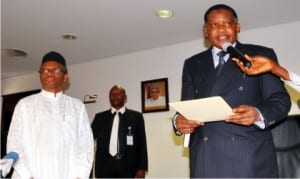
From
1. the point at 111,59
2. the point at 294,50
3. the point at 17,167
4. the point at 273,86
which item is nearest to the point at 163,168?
the point at 111,59

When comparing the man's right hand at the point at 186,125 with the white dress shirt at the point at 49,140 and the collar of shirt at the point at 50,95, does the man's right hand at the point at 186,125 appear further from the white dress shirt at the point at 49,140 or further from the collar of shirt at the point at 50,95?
the collar of shirt at the point at 50,95

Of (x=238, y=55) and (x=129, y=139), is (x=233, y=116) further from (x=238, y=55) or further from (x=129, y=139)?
(x=129, y=139)

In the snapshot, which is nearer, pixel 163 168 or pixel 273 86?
pixel 273 86

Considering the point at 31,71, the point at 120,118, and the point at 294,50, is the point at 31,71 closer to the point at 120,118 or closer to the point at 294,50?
the point at 120,118

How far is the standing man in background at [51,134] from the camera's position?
1.94m

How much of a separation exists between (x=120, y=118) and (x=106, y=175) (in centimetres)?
66

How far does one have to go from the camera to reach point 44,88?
2186 millimetres

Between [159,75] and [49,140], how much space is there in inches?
110

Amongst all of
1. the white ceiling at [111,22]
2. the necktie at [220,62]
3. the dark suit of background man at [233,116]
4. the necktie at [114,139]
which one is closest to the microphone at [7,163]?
the dark suit of background man at [233,116]

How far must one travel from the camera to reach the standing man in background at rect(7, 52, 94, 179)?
1.94m

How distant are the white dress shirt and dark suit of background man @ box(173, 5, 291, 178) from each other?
780 mm

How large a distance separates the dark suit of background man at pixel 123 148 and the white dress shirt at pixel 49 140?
1.72 metres

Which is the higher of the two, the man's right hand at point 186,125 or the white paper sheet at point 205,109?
the white paper sheet at point 205,109

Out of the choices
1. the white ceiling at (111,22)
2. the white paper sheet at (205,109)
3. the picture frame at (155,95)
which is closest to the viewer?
the white paper sheet at (205,109)
